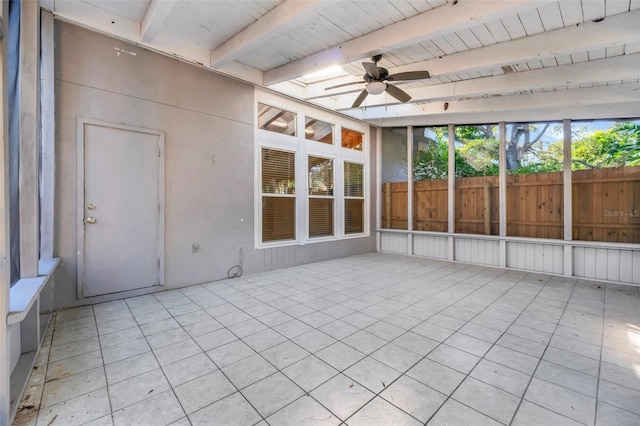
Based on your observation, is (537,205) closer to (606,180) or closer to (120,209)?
(606,180)

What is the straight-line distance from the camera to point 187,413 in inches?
64.1

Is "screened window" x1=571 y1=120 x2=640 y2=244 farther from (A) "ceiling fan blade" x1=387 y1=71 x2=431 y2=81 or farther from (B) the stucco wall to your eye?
(B) the stucco wall

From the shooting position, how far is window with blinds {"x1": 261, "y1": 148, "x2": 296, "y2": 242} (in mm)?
4992

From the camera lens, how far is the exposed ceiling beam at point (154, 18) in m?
2.79

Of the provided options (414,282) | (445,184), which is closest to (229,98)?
(414,282)

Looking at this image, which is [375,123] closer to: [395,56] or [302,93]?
[302,93]

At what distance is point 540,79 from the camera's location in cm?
386

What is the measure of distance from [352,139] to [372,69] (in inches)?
123

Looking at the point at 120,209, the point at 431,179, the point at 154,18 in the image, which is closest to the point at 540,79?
the point at 431,179

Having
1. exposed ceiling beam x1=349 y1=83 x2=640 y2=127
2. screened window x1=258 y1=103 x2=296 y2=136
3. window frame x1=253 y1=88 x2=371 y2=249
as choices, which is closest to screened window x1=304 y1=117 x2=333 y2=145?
window frame x1=253 y1=88 x2=371 y2=249

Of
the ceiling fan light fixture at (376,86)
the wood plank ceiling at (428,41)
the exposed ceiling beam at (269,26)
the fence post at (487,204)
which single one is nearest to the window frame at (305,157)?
the wood plank ceiling at (428,41)

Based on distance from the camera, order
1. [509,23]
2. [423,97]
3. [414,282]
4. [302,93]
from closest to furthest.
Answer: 1. [509,23]
2. [414,282]
3. [423,97]
4. [302,93]

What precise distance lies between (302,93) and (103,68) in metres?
2.99

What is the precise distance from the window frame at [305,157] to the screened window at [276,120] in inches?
3.0
